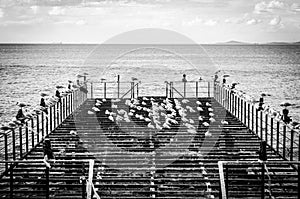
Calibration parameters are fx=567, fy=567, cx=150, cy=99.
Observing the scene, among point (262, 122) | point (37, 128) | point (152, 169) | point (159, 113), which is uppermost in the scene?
point (37, 128)

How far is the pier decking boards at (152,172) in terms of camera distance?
13.7 meters

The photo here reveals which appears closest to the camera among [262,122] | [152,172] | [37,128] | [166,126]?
[152,172]

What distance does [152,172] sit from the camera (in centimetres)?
1486

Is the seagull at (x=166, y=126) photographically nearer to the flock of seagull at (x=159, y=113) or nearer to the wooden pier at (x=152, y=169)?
the flock of seagull at (x=159, y=113)

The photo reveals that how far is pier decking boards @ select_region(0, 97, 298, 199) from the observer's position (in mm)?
13703

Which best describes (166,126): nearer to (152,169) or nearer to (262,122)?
(262,122)

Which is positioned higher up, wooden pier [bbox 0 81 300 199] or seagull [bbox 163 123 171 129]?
seagull [bbox 163 123 171 129]

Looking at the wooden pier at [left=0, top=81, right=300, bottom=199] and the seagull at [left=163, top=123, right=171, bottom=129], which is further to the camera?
the seagull at [left=163, top=123, right=171, bottom=129]

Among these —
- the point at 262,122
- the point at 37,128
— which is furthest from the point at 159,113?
the point at 37,128

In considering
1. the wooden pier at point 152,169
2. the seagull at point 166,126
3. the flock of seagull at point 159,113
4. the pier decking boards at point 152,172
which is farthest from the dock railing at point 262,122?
the seagull at point 166,126

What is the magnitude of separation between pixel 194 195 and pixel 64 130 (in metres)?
9.06

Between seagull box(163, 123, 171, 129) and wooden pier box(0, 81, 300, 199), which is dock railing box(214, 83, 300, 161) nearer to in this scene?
wooden pier box(0, 81, 300, 199)

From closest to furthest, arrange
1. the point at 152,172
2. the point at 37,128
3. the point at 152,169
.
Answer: the point at 152,169
the point at 152,172
the point at 37,128

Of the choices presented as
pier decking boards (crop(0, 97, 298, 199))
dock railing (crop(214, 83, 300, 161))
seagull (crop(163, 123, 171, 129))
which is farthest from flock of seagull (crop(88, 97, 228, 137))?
pier decking boards (crop(0, 97, 298, 199))
